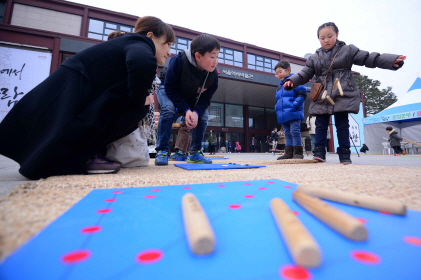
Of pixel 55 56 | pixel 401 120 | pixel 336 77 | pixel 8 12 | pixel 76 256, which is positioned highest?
pixel 8 12

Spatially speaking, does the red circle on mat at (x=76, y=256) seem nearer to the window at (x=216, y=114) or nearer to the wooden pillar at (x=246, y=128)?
the window at (x=216, y=114)

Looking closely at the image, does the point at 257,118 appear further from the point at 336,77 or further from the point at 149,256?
the point at 149,256

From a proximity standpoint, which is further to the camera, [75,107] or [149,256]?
[75,107]

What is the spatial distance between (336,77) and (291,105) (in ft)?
1.97

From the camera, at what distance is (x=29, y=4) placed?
23.0ft

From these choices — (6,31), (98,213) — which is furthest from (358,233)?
(6,31)

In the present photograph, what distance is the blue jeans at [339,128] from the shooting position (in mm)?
1805

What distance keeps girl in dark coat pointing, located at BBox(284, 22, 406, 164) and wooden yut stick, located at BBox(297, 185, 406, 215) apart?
148cm

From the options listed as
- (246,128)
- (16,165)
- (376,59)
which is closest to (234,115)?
(246,128)

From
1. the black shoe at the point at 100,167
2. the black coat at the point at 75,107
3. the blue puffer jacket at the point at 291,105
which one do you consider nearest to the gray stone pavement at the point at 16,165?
the black coat at the point at 75,107

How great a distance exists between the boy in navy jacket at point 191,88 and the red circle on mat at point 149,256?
1269 mm

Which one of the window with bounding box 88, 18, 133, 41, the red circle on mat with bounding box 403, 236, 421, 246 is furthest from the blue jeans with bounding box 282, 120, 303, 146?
the window with bounding box 88, 18, 133, 41

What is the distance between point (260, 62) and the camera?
1059cm

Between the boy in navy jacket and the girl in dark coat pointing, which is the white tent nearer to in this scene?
the girl in dark coat pointing
